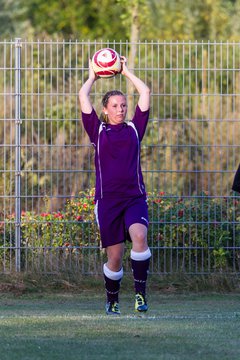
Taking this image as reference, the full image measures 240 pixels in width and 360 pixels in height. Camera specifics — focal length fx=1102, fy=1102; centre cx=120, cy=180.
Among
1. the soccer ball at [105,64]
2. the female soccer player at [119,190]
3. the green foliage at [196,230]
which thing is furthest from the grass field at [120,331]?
→ the soccer ball at [105,64]

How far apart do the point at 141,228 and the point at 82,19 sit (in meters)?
18.9

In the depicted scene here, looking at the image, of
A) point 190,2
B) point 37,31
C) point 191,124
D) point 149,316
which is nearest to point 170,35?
point 190,2

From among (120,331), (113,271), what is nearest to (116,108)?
(113,271)

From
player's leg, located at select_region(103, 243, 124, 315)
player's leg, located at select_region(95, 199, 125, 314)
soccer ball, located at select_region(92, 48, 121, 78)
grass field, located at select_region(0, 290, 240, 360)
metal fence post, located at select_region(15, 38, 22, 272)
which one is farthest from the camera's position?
metal fence post, located at select_region(15, 38, 22, 272)

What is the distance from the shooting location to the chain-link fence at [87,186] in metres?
12.3

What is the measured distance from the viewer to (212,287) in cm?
1229

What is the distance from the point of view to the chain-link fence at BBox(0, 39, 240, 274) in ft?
40.5

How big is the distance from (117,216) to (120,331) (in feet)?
4.04

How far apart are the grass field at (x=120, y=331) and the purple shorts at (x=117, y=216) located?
69 centimetres

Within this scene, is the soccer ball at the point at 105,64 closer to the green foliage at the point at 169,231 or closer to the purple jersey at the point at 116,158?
the purple jersey at the point at 116,158

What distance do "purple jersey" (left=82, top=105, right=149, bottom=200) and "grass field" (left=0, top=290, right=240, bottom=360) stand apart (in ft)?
3.53

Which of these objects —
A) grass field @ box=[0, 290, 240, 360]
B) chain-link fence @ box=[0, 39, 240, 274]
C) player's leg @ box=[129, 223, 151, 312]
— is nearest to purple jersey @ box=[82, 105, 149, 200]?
player's leg @ box=[129, 223, 151, 312]

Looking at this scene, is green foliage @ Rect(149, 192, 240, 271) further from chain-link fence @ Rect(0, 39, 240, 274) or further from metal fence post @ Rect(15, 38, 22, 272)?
metal fence post @ Rect(15, 38, 22, 272)

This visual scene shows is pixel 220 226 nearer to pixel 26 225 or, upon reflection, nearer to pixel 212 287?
pixel 212 287
